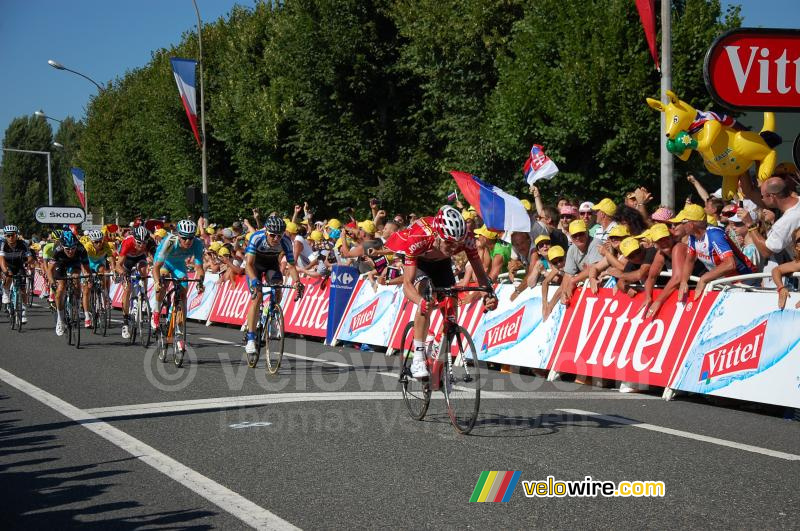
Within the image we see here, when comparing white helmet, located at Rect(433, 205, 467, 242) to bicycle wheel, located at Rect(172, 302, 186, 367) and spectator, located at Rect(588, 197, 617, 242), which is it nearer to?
spectator, located at Rect(588, 197, 617, 242)

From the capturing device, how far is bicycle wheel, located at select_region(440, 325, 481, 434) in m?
7.82

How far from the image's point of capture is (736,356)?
30.7ft

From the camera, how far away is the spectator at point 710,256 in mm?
10117

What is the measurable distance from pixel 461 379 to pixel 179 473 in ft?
8.20

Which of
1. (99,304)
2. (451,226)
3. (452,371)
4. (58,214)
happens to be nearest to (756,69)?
(451,226)

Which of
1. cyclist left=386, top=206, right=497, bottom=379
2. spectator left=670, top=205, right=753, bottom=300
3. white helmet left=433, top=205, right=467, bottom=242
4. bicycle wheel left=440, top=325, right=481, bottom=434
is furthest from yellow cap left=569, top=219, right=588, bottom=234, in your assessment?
white helmet left=433, top=205, right=467, bottom=242

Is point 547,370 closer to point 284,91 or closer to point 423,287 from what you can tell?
point 423,287

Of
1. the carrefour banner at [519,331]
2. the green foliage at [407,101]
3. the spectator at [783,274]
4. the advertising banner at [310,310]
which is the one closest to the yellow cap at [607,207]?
the carrefour banner at [519,331]

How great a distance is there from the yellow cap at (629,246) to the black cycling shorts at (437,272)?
2.91m

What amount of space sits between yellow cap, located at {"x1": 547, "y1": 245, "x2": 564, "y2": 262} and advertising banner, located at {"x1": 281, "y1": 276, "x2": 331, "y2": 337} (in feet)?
18.8

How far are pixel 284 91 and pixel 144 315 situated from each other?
80.2ft

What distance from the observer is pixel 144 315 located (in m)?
16.2

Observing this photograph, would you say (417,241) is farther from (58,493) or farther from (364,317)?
(364,317)

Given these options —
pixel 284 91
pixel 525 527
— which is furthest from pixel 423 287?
pixel 284 91
